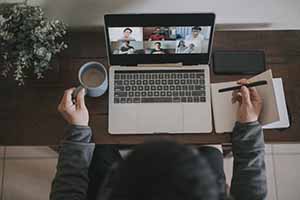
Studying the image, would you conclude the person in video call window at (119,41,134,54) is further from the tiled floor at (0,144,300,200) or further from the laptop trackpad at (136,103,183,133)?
the tiled floor at (0,144,300,200)

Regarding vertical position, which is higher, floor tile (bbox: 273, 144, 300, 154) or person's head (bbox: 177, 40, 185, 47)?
person's head (bbox: 177, 40, 185, 47)

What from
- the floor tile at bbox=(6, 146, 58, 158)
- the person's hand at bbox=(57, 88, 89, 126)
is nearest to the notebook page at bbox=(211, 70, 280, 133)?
the person's hand at bbox=(57, 88, 89, 126)

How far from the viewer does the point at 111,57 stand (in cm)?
112

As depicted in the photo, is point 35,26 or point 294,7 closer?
point 35,26

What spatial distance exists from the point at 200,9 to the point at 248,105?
30 centimetres

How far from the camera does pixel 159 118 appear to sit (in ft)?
3.59

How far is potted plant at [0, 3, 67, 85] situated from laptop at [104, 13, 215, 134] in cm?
15

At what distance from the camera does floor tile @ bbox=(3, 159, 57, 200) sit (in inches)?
63.7

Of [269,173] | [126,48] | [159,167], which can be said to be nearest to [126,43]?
[126,48]

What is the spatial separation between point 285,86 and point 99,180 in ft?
1.90

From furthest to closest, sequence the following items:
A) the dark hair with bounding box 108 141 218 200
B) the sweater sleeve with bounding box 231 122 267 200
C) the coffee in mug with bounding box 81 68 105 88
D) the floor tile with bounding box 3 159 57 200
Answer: the floor tile with bounding box 3 159 57 200, the coffee in mug with bounding box 81 68 105 88, the sweater sleeve with bounding box 231 122 267 200, the dark hair with bounding box 108 141 218 200

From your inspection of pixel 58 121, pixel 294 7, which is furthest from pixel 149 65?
pixel 294 7

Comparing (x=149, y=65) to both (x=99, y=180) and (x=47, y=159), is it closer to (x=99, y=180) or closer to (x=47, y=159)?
(x=99, y=180)

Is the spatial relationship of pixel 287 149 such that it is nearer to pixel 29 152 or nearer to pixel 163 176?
pixel 29 152
